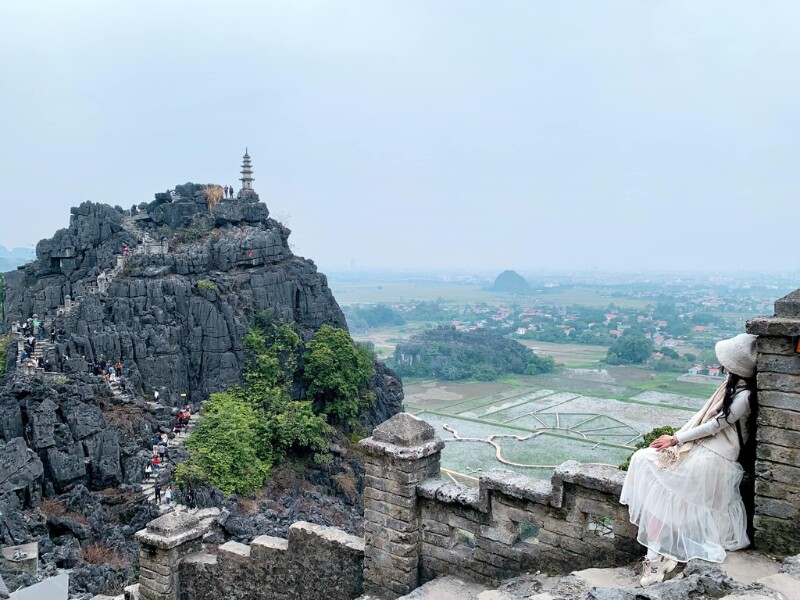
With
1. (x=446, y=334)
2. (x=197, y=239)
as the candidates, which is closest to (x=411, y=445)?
(x=197, y=239)

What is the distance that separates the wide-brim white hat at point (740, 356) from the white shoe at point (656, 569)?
5.64 feet

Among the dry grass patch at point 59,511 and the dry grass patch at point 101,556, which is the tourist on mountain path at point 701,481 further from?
the dry grass patch at point 59,511

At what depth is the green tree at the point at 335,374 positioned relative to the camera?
37875 mm

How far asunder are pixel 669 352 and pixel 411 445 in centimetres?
6086

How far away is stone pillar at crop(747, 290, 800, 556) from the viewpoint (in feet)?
18.2

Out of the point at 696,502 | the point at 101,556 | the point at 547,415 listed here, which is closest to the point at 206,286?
the point at 101,556

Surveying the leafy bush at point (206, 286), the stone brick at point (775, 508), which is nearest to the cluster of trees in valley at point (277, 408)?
the leafy bush at point (206, 286)

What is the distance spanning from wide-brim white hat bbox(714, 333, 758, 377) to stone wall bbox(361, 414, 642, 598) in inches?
59.6

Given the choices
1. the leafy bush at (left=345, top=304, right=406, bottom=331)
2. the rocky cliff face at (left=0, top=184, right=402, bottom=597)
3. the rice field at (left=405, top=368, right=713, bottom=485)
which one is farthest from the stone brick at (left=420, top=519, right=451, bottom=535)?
the leafy bush at (left=345, top=304, right=406, bottom=331)

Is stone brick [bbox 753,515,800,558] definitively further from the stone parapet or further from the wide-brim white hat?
the stone parapet

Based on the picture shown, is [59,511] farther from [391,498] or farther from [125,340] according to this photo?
[391,498]

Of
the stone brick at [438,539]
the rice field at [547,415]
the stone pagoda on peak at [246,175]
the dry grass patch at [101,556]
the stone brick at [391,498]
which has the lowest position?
the rice field at [547,415]

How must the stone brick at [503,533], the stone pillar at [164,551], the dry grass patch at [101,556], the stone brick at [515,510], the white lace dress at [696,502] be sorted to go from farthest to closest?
the dry grass patch at [101,556], the stone pillar at [164,551], the stone brick at [503,533], the stone brick at [515,510], the white lace dress at [696,502]

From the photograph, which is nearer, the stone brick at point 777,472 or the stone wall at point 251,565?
the stone brick at point 777,472
